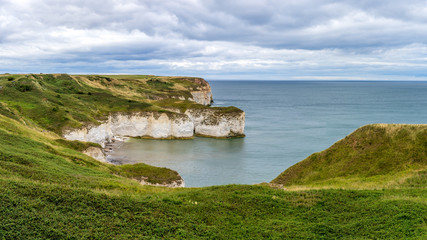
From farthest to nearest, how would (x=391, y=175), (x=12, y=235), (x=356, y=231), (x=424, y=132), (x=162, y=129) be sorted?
(x=162, y=129) < (x=424, y=132) < (x=391, y=175) < (x=356, y=231) < (x=12, y=235)

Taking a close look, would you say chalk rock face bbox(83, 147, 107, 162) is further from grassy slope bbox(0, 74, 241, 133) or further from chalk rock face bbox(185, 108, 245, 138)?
chalk rock face bbox(185, 108, 245, 138)

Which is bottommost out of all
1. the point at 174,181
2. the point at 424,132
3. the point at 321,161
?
the point at 174,181

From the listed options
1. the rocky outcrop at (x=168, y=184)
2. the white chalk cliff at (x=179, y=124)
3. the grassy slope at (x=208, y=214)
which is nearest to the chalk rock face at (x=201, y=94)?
the white chalk cliff at (x=179, y=124)

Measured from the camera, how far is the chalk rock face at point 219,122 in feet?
264

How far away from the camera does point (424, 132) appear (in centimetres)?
Answer: 2856

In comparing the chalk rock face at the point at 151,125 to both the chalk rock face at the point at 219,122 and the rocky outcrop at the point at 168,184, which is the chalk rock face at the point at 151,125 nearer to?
the chalk rock face at the point at 219,122

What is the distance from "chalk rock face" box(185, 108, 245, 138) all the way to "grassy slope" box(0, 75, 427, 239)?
61677mm

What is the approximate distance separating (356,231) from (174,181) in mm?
23308

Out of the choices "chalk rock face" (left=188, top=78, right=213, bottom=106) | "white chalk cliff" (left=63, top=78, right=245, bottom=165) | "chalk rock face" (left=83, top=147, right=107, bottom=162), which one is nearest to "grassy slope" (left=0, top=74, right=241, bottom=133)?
"white chalk cliff" (left=63, top=78, right=245, bottom=165)

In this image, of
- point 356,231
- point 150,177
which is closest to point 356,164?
point 356,231

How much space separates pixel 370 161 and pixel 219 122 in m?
54.0

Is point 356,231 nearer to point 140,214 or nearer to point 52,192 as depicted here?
point 140,214

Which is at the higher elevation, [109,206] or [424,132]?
[424,132]

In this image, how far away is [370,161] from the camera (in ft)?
94.3
